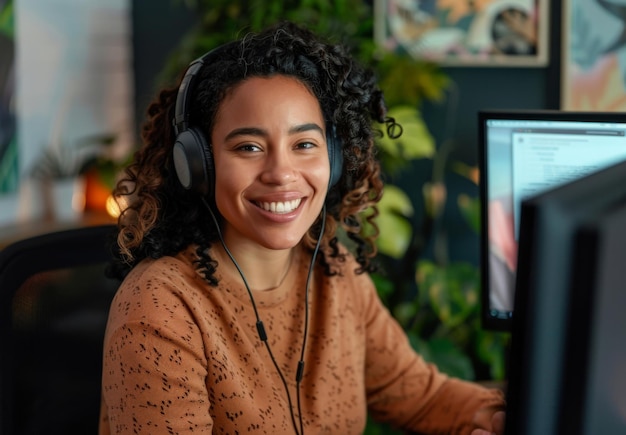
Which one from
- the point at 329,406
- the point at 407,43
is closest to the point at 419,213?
the point at 407,43

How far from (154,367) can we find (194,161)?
0.28 m

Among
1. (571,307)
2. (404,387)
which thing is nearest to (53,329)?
(404,387)

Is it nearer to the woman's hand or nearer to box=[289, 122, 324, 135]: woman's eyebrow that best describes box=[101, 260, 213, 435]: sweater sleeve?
box=[289, 122, 324, 135]: woman's eyebrow

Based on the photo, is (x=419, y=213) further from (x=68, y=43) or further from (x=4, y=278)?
(x=4, y=278)

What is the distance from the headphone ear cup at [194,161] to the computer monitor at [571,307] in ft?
2.22

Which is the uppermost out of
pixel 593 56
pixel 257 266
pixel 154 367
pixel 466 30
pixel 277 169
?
pixel 466 30

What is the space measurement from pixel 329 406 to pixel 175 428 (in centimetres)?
31

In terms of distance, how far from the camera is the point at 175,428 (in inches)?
39.4

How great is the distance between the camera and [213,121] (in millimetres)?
1154

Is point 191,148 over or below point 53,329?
over

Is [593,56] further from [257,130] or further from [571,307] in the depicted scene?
[571,307]

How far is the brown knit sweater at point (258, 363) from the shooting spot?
101cm

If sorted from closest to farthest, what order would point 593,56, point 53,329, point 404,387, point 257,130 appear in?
point 257,130, point 53,329, point 404,387, point 593,56

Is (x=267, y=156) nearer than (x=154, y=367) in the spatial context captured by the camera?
No
